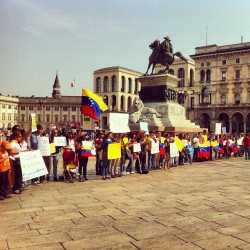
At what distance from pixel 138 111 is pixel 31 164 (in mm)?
12677

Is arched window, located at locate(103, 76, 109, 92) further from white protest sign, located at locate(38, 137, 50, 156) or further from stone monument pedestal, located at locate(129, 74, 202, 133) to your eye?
white protest sign, located at locate(38, 137, 50, 156)

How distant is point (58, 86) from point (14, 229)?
411 ft

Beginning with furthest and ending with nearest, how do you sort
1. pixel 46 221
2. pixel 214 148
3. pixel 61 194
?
pixel 214 148, pixel 61 194, pixel 46 221

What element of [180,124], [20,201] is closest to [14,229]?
[20,201]

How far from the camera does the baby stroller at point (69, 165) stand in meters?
10.4

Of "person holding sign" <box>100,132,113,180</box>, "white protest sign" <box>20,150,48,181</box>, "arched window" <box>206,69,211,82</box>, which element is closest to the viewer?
"white protest sign" <box>20,150,48,181</box>

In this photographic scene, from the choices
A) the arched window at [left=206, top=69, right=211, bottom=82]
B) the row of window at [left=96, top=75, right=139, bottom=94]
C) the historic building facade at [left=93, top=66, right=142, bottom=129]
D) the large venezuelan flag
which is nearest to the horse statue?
the large venezuelan flag

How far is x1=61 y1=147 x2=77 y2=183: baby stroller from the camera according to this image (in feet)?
34.3

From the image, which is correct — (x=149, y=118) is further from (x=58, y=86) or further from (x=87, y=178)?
(x=58, y=86)

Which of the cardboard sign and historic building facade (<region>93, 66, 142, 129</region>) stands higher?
historic building facade (<region>93, 66, 142, 129</region>)

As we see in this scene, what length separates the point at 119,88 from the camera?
86.9 meters

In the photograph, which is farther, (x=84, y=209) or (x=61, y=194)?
(x=61, y=194)

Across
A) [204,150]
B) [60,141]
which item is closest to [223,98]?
[204,150]

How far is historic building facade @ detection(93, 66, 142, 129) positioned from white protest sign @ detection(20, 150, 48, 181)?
247 ft
